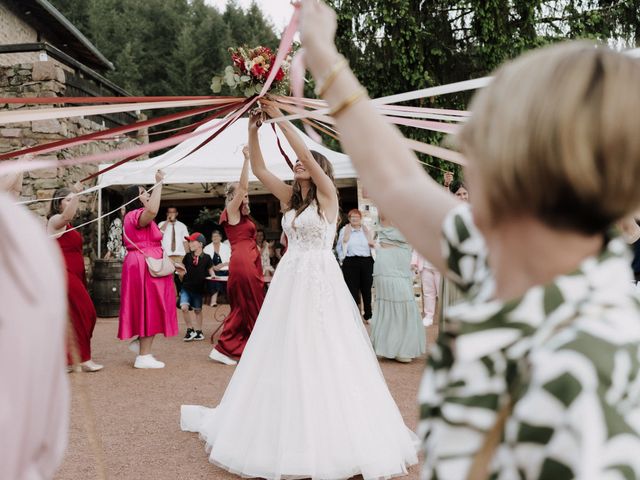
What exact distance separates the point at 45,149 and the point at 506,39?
14.2 m

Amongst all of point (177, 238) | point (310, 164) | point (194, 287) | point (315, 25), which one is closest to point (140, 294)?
point (194, 287)

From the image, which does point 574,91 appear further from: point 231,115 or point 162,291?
point 162,291

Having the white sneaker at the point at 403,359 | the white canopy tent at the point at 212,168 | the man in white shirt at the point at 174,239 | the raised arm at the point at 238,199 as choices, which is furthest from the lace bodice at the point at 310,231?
the man in white shirt at the point at 174,239

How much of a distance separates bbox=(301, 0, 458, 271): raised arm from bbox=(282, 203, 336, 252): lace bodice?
3.16 metres

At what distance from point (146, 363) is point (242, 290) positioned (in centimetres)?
136

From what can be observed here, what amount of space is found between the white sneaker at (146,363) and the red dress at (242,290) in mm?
706

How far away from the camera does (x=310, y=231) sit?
4.44 metres

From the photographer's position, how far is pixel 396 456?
149 inches

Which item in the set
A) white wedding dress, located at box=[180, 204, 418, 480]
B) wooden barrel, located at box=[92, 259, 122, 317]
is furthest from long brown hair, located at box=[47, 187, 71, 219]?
wooden barrel, located at box=[92, 259, 122, 317]

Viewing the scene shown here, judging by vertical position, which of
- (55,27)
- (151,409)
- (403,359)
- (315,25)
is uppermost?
(55,27)

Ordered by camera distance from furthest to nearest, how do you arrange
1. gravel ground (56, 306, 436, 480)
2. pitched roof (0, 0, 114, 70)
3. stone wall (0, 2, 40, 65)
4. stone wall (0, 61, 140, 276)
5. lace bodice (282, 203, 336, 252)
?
pitched roof (0, 0, 114, 70)
stone wall (0, 2, 40, 65)
stone wall (0, 61, 140, 276)
lace bodice (282, 203, 336, 252)
gravel ground (56, 306, 436, 480)

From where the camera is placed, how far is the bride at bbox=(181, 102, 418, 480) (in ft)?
12.1

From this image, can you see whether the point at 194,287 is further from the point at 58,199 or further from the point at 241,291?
the point at 58,199

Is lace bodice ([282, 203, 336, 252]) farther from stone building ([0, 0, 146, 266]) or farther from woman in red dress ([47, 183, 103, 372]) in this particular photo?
stone building ([0, 0, 146, 266])
